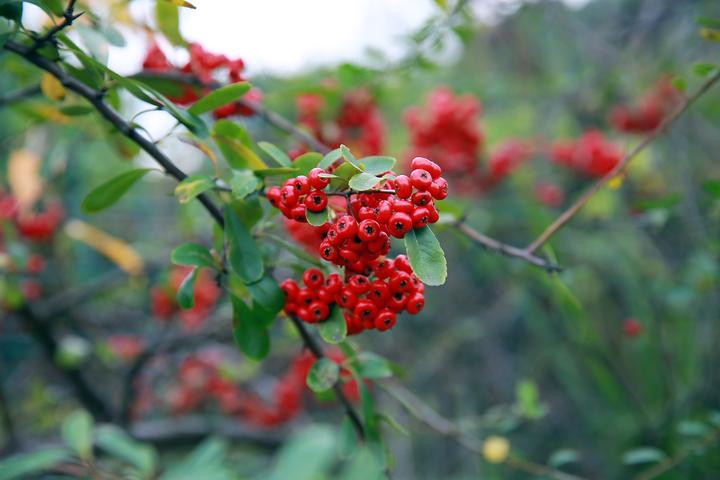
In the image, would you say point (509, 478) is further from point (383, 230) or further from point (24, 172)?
point (24, 172)

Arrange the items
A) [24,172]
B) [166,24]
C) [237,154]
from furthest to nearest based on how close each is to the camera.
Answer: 1. [24,172]
2. [166,24]
3. [237,154]

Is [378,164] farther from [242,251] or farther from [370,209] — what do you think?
[242,251]

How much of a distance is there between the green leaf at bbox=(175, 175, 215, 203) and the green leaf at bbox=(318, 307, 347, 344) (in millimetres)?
384

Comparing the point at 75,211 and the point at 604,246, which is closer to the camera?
the point at 604,246

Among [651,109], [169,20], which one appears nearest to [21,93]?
[169,20]

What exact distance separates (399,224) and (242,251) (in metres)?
0.39

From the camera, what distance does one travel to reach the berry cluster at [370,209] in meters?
0.91

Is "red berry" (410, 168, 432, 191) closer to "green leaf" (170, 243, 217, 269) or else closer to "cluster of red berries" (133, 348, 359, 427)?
"green leaf" (170, 243, 217, 269)

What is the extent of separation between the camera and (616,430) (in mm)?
3055

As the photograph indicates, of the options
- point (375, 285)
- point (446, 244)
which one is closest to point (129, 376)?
point (375, 285)

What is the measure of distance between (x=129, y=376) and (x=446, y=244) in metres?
2.37

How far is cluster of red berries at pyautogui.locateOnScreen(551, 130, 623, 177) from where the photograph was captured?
345 cm

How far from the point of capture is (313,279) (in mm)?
1123

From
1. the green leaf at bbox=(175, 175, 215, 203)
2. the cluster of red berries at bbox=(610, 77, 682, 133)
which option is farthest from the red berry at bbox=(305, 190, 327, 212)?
the cluster of red berries at bbox=(610, 77, 682, 133)
